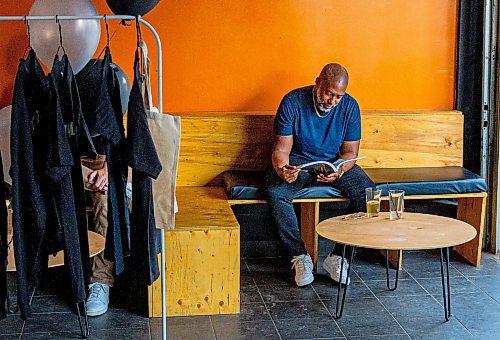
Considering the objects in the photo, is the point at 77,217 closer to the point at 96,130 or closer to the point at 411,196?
the point at 96,130

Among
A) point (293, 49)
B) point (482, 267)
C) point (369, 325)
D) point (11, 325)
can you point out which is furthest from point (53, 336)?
point (482, 267)

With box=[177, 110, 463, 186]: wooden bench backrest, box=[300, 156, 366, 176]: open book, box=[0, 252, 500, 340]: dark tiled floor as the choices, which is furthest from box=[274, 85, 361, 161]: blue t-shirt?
box=[0, 252, 500, 340]: dark tiled floor

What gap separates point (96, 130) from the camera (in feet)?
10.1

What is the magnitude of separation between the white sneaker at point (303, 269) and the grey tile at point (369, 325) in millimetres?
523

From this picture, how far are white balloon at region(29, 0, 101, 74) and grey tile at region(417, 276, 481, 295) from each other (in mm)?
2288

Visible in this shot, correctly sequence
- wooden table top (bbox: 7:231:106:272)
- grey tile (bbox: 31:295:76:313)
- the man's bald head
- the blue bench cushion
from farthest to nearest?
the blue bench cushion
the man's bald head
grey tile (bbox: 31:295:76:313)
wooden table top (bbox: 7:231:106:272)

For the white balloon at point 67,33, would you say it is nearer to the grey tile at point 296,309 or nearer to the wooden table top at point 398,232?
the wooden table top at point 398,232

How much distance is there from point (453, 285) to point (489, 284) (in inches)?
8.3

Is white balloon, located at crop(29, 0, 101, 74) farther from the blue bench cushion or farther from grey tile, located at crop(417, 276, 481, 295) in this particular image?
grey tile, located at crop(417, 276, 481, 295)

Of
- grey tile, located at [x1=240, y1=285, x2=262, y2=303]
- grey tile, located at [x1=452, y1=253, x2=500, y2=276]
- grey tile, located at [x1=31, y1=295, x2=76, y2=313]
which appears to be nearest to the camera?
grey tile, located at [x1=31, y1=295, x2=76, y2=313]

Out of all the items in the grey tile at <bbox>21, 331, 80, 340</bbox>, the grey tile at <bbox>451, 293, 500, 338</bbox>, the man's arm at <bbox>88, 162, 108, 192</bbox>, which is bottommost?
the grey tile at <bbox>451, 293, 500, 338</bbox>

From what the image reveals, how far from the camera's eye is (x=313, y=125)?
4918 millimetres

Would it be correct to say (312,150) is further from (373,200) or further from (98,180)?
(98,180)

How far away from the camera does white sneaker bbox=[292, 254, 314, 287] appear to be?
15.2ft
